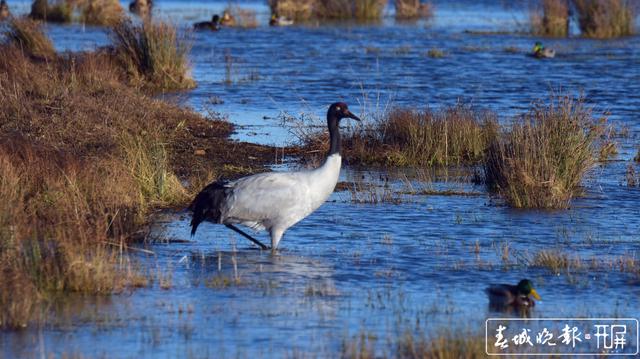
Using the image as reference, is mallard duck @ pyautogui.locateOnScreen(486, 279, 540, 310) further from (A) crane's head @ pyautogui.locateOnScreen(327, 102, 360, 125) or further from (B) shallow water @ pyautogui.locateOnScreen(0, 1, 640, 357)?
(A) crane's head @ pyautogui.locateOnScreen(327, 102, 360, 125)

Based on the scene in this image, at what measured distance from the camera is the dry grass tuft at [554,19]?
114 feet

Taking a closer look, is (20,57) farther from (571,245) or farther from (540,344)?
(540,344)

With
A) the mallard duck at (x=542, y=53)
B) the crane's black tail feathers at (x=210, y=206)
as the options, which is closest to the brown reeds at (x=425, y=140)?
the crane's black tail feathers at (x=210, y=206)

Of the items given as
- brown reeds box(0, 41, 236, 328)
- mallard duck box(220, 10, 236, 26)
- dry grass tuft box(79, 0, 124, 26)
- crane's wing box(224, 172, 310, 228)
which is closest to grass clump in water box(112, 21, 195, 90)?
brown reeds box(0, 41, 236, 328)

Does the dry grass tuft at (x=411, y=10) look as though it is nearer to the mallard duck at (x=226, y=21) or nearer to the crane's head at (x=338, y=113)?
the mallard duck at (x=226, y=21)

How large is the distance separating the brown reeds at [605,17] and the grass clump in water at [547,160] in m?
20.8

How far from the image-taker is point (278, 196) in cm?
1077

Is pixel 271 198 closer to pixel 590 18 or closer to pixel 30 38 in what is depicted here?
pixel 30 38

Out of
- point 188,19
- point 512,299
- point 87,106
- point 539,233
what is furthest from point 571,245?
point 188,19

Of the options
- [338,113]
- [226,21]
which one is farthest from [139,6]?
[338,113]

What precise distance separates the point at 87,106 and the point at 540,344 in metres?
8.84

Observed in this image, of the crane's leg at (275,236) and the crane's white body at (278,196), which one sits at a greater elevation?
the crane's white body at (278,196)

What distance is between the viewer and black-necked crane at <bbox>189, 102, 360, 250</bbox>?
10.8m

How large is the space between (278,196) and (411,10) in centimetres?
3185
